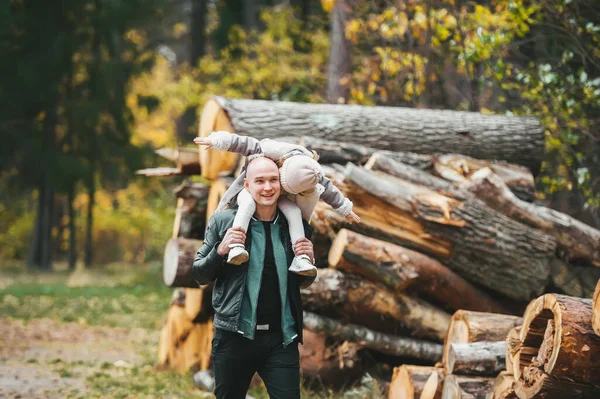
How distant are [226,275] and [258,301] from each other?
252mm

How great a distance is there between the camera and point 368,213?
6828 mm

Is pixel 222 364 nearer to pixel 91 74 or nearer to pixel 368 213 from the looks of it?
pixel 368 213

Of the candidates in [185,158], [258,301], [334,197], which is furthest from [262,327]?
[185,158]

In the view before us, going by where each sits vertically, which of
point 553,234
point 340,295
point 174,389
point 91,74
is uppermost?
point 91,74

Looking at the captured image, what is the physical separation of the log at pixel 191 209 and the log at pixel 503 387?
3.89 metres

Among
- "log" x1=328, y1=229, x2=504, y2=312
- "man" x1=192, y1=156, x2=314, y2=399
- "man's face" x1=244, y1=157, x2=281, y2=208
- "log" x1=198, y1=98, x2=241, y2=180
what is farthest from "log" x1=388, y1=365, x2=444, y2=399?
"log" x1=198, y1=98, x2=241, y2=180

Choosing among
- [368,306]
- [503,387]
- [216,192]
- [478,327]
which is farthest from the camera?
[216,192]

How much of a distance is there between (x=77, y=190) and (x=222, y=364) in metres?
19.7

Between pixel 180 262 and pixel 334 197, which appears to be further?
pixel 180 262

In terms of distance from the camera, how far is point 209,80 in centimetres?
2000

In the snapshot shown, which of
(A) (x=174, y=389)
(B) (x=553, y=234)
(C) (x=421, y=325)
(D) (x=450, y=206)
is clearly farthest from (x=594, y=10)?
(A) (x=174, y=389)

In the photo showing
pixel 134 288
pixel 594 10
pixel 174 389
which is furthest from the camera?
pixel 134 288

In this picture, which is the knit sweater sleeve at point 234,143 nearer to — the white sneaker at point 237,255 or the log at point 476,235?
the white sneaker at point 237,255

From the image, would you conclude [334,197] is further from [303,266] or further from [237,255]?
[237,255]
